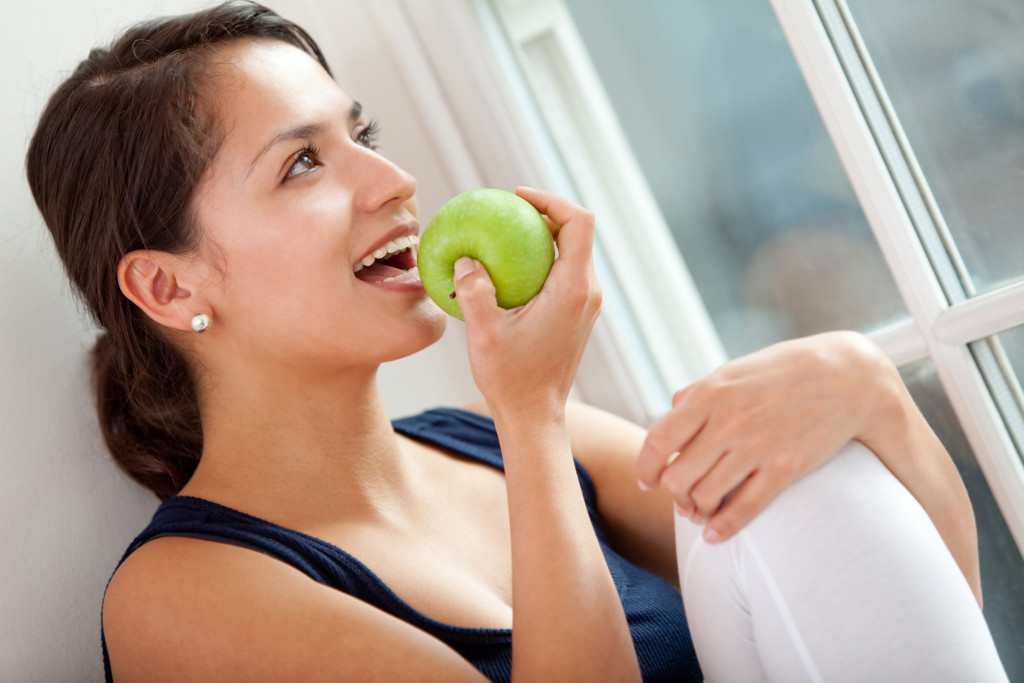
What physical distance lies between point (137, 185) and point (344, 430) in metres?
0.43

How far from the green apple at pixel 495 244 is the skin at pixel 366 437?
2 cm

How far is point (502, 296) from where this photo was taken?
1.00 m

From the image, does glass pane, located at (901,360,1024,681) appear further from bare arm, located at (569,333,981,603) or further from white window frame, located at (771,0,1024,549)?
bare arm, located at (569,333,981,603)

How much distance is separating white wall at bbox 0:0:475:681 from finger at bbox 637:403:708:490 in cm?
82

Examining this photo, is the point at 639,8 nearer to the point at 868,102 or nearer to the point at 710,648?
the point at 868,102

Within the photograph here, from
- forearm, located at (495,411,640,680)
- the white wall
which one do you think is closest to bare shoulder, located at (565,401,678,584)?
forearm, located at (495,411,640,680)

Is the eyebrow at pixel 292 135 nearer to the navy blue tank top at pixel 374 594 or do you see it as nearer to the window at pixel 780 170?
the navy blue tank top at pixel 374 594

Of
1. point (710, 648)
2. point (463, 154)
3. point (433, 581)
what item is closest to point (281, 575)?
point (433, 581)

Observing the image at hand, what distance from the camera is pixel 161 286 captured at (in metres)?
1.09

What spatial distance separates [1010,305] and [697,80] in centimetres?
65

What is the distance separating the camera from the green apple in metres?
0.96

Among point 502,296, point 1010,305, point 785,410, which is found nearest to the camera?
point 785,410

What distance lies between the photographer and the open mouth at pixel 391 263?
111cm

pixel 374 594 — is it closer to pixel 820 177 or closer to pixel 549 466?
pixel 549 466
